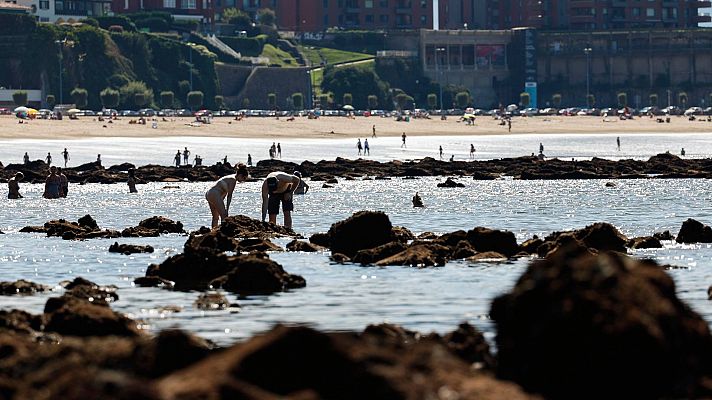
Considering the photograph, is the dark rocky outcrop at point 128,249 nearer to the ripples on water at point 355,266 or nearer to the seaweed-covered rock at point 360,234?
the ripples on water at point 355,266

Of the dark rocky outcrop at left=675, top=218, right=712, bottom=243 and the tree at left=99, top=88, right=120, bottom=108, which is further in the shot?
the tree at left=99, top=88, right=120, bottom=108

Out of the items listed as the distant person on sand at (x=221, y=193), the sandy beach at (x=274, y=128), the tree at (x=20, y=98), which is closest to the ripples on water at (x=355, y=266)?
the distant person on sand at (x=221, y=193)

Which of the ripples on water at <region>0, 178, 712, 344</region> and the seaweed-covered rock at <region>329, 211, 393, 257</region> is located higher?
the seaweed-covered rock at <region>329, 211, 393, 257</region>

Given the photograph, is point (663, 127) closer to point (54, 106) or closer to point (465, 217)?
point (54, 106)

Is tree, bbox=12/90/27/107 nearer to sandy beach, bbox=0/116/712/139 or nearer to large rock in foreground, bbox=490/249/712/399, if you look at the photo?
sandy beach, bbox=0/116/712/139

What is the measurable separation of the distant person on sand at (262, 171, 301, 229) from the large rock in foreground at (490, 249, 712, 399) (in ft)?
75.3

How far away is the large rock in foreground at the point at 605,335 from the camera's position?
12.2 metres

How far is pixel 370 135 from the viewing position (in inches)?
6609

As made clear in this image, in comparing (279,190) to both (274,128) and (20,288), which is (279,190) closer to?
(20,288)

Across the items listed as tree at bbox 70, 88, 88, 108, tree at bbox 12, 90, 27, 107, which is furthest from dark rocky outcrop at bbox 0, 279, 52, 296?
tree at bbox 70, 88, 88, 108

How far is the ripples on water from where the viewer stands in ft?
76.3

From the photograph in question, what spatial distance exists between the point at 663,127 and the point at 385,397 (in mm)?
192266

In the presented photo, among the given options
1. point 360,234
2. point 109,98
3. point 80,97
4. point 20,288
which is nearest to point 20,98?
point 80,97

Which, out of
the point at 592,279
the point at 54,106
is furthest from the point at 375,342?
the point at 54,106
